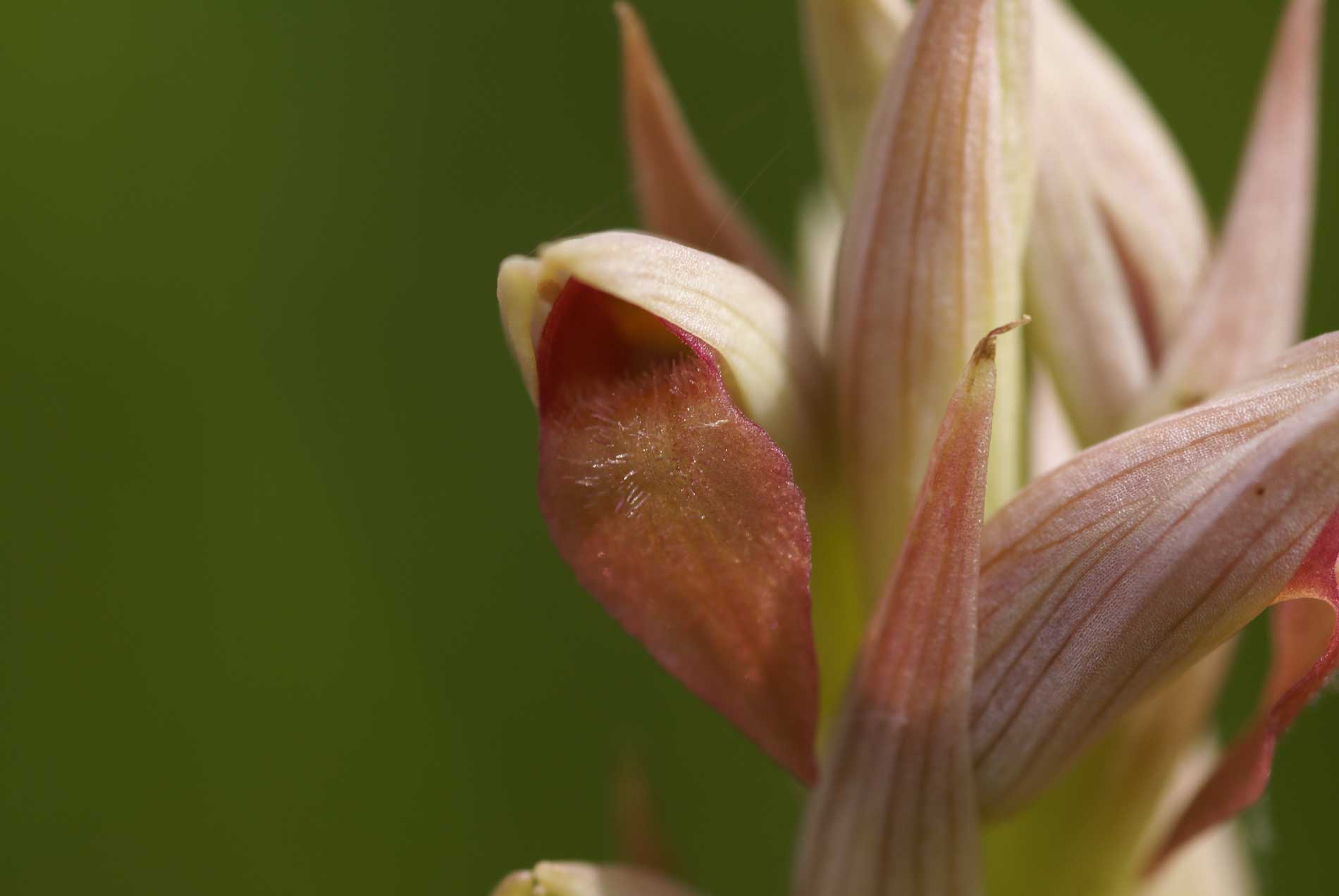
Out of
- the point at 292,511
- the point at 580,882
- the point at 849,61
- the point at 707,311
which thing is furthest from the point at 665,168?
the point at 292,511

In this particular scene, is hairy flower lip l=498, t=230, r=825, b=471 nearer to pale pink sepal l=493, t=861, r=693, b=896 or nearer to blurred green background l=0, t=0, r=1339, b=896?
pale pink sepal l=493, t=861, r=693, b=896

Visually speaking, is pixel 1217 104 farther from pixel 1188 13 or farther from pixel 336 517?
pixel 336 517

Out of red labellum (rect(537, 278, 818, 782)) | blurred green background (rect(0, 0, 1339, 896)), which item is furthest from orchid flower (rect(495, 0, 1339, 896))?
blurred green background (rect(0, 0, 1339, 896))

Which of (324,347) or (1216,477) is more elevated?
(324,347)

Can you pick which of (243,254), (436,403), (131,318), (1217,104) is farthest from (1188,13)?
(131,318)

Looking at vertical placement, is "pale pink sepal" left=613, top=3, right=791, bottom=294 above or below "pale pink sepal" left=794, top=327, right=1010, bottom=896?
above

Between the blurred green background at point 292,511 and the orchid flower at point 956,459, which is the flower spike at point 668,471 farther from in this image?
the blurred green background at point 292,511

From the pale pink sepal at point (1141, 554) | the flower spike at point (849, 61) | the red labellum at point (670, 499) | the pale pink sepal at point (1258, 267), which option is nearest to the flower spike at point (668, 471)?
the red labellum at point (670, 499)
